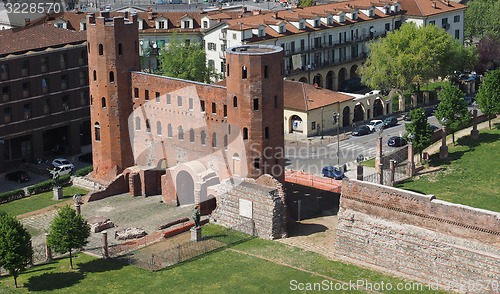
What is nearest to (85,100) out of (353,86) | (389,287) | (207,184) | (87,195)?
(87,195)

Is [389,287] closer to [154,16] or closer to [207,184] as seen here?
[207,184]

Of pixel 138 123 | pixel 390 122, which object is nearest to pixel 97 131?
pixel 138 123

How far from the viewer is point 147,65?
530 feet

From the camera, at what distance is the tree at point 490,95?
13075 cm

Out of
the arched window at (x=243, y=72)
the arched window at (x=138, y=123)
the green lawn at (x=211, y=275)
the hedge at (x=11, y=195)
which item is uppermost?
the arched window at (x=243, y=72)

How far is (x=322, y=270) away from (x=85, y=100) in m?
56.9

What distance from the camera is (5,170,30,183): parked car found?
12419 cm

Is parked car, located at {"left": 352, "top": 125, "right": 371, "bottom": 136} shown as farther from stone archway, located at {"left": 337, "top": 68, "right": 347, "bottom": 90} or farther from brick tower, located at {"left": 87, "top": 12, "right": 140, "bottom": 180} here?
brick tower, located at {"left": 87, "top": 12, "right": 140, "bottom": 180}

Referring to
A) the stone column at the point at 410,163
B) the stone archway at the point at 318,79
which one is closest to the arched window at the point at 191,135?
the stone column at the point at 410,163

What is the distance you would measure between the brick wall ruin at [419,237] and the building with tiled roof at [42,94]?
5279cm

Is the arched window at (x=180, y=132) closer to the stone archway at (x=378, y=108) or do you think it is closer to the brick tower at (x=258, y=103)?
the brick tower at (x=258, y=103)

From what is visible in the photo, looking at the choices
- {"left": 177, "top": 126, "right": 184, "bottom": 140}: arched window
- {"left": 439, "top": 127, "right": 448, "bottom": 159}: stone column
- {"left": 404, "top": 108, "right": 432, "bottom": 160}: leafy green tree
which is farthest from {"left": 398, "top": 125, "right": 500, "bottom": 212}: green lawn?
{"left": 177, "top": 126, "right": 184, "bottom": 140}: arched window

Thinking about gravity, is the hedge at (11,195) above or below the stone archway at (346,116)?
below

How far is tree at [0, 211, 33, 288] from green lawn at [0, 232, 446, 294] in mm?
2441
